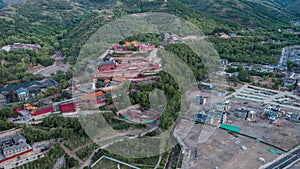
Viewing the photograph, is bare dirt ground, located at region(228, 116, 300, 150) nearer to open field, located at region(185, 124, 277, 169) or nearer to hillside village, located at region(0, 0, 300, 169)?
hillside village, located at region(0, 0, 300, 169)

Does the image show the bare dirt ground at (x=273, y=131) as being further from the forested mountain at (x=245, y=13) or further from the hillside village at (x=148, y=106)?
the forested mountain at (x=245, y=13)

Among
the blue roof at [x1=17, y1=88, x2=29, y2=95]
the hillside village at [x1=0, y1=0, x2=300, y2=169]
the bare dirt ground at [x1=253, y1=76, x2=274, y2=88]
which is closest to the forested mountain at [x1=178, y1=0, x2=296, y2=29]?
the hillside village at [x1=0, y1=0, x2=300, y2=169]

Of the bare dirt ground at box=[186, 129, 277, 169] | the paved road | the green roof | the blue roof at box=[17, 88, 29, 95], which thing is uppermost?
the blue roof at box=[17, 88, 29, 95]

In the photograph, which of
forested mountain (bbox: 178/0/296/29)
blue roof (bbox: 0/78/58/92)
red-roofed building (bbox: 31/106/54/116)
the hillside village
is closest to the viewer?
the hillside village

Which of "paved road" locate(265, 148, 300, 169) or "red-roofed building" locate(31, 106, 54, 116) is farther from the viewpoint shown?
"red-roofed building" locate(31, 106, 54, 116)

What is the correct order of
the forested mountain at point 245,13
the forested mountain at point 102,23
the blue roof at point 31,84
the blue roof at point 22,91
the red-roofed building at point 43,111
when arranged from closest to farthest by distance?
1. the red-roofed building at point 43,111
2. the blue roof at point 22,91
3. the blue roof at point 31,84
4. the forested mountain at point 102,23
5. the forested mountain at point 245,13

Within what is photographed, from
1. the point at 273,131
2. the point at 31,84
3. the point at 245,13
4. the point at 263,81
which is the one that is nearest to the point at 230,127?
the point at 273,131

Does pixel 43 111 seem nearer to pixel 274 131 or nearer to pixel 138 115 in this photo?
pixel 138 115

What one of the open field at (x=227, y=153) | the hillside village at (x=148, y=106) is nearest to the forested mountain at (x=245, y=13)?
the hillside village at (x=148, y=106)

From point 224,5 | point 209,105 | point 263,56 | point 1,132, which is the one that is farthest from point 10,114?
point 224,5

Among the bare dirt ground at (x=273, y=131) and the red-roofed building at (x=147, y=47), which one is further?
the red-roofed building at (x=147, y=47)

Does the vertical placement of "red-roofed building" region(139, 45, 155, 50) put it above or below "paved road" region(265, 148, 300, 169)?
above
